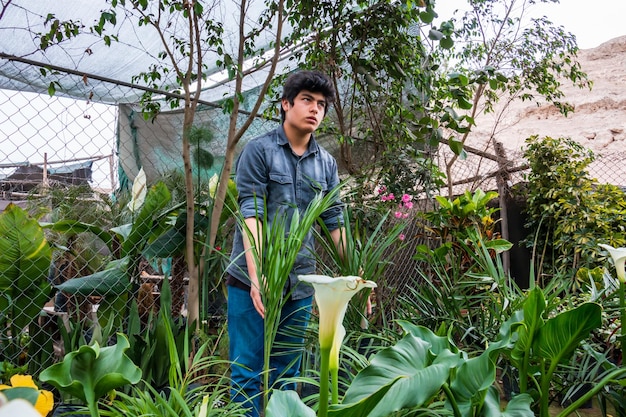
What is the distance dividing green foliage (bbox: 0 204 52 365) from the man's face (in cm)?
125

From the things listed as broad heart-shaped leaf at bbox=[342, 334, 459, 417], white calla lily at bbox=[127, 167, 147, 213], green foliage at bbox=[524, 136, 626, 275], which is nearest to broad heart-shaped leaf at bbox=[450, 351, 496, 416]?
broad heart-shaped leaf at bbox=[342, 334, 459, 417]

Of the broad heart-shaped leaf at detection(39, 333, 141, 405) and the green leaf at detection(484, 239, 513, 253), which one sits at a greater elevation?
the broad heart-shaped leaf at detection(39, 333, 141, 405)

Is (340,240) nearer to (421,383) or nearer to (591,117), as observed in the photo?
(421,383)

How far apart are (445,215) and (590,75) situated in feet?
39.8

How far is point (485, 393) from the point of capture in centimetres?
115

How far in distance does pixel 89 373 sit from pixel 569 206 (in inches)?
169

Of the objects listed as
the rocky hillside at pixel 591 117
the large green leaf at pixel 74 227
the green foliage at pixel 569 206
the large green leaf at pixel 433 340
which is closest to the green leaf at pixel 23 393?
the large green leaf at pixel 433 340

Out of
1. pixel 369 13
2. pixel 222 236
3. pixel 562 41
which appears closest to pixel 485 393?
pixel 222 236

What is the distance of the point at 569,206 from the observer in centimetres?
443

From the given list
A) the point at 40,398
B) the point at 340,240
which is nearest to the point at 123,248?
the point at 340,240

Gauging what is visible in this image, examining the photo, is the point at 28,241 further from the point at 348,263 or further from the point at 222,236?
the point at 348,263

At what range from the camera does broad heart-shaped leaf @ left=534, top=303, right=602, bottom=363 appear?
47.4 inches

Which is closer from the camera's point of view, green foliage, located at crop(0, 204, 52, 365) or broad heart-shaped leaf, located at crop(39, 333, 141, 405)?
broad heart-shaped leaf, located at crop(39, 333, 141, 405)

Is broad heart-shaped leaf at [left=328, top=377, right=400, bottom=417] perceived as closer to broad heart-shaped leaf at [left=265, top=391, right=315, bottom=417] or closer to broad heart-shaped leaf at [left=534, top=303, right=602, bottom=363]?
broad heart-shaped leaf at [left=265, top=391, right=315, bottom=417]
